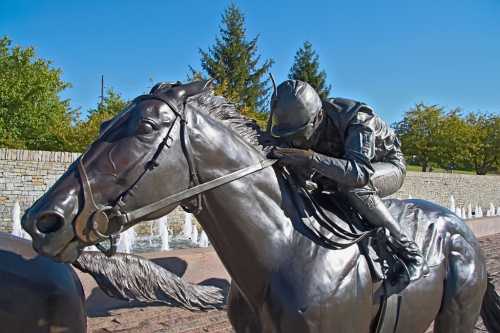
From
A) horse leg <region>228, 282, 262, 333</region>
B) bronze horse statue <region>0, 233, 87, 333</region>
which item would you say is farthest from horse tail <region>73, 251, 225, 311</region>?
horse leg <region>228, 282, 262, 333</region>

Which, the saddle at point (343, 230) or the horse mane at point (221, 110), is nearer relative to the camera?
the horse mane at point (221, 110)

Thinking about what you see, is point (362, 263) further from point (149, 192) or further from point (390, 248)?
point (149, 192)

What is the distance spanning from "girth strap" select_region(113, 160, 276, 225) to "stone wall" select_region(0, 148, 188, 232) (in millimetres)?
13067

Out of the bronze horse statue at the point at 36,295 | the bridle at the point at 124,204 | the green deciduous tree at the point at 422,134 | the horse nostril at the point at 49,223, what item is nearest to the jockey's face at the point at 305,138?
the bridle at the point at 124,204

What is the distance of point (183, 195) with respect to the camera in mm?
1721

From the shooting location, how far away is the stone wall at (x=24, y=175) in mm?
13391

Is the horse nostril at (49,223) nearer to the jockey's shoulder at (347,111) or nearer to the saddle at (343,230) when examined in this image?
the saddle at (343,230)

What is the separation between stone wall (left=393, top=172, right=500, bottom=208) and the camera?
27.8 m

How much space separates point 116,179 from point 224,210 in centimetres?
48

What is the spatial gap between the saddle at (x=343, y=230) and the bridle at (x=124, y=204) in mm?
435

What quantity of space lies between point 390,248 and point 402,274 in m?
0.13

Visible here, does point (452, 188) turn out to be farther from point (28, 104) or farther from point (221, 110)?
point (221, 110)

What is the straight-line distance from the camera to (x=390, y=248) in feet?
7.41

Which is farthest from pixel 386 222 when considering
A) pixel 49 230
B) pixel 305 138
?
pixel 49 230
